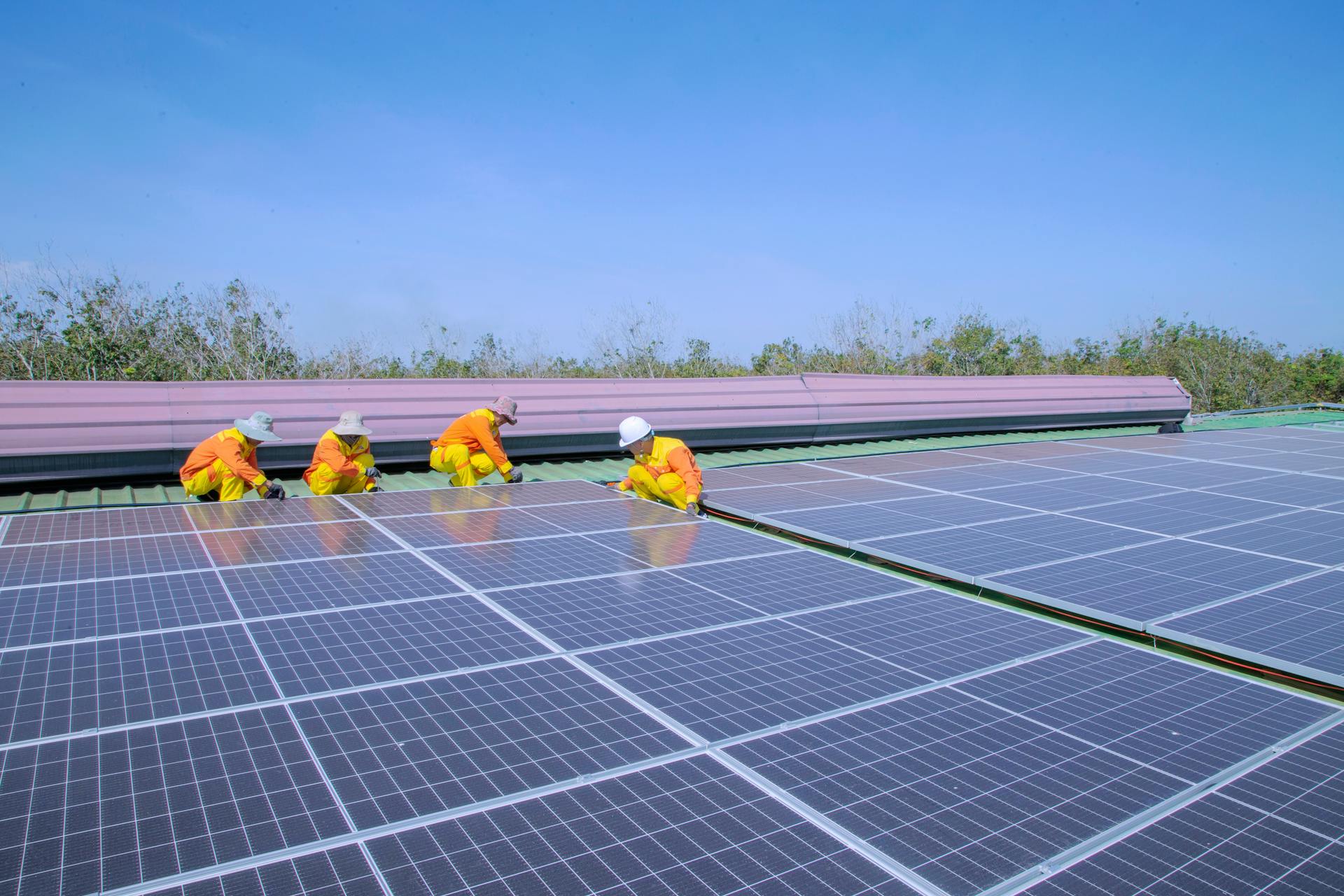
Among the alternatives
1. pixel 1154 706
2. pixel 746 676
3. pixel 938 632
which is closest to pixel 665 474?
pixel 938 632

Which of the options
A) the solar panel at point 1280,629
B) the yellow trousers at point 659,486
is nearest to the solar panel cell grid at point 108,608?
the yellow trousers at point 659,486

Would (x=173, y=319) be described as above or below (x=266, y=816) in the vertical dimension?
above

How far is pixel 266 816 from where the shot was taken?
2.63m

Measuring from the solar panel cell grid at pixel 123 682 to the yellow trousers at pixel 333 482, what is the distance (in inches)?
200

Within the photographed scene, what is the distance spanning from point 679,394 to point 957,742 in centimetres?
980

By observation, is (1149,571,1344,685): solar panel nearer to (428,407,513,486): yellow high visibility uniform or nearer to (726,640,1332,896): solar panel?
(726,640,1332,896): solar panel

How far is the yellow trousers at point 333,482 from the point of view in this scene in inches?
361

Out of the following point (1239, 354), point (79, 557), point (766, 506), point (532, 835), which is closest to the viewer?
point (532, 835)

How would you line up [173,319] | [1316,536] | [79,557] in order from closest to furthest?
[79,557], [1316,536], [173,319]

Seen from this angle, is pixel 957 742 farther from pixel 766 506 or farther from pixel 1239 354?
pixel 1239 354

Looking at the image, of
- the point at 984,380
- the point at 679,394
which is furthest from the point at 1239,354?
the point at 679,394

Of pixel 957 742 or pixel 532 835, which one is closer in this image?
pixel 532 835

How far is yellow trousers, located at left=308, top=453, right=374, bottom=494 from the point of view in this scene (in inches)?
361

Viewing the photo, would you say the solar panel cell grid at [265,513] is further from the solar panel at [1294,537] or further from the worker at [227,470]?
the solar panel at [1294,537]
